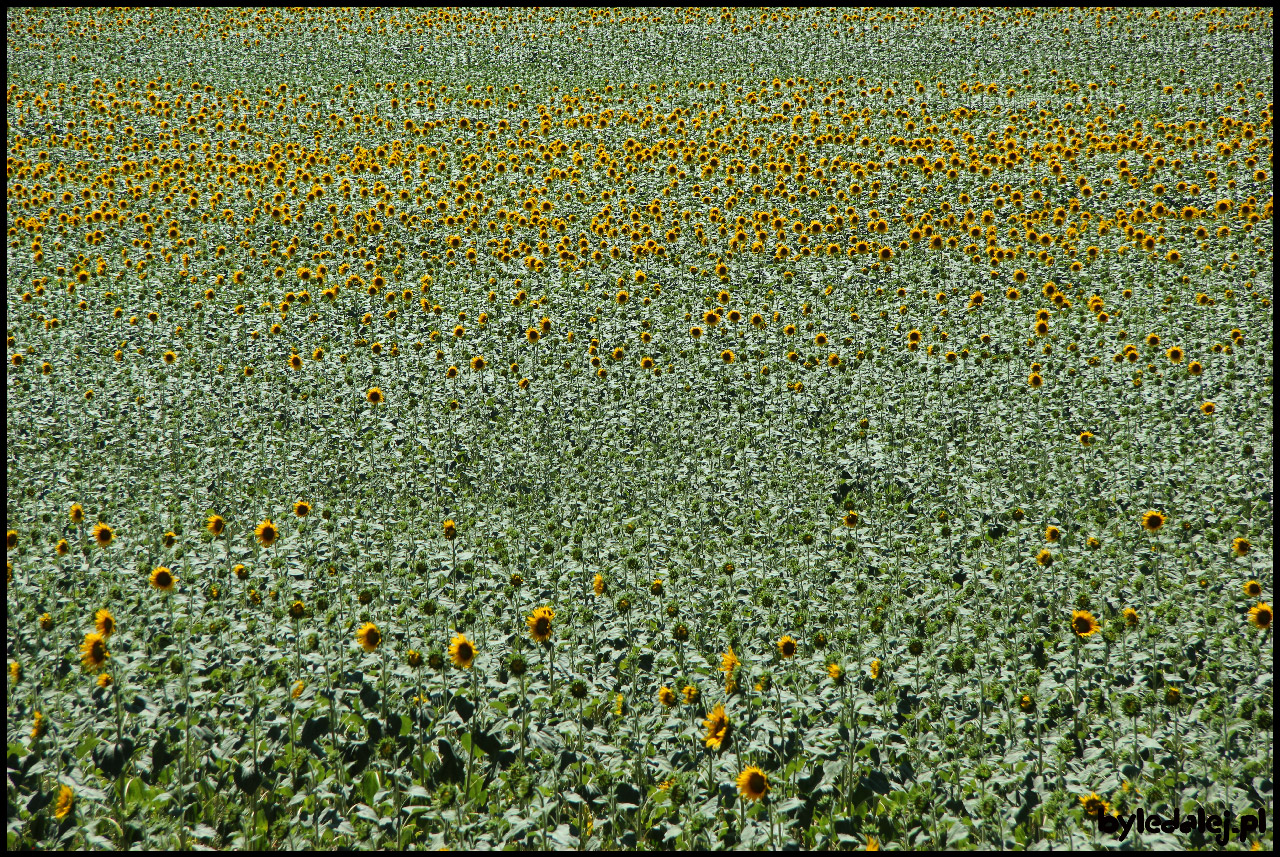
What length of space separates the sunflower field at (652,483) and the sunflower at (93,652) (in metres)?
0.17

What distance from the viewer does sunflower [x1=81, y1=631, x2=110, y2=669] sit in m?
4.01

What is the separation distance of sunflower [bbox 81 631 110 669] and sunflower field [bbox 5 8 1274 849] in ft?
0.57

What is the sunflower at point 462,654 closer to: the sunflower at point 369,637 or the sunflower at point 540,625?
the sunflower at point 540,625

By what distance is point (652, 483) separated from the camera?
7.00 m

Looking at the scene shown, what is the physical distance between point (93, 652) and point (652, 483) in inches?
164

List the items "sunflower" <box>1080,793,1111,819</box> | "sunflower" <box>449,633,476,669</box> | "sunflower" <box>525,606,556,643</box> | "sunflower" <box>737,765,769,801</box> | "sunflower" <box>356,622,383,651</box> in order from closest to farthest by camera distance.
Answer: "sunflower" <box>737,765,769,801</box>
"sunflower" <box>1080,793,1111,819</box>
"sunflower" <box>449,633,476,669</box>
"sunflower" <box>525,606,556,643</box>
"sunflower" <box>356,622,383,651</box>

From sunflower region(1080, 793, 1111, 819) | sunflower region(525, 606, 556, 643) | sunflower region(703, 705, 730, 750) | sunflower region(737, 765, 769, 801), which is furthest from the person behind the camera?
sunflower region(525, 606, 556, 643)

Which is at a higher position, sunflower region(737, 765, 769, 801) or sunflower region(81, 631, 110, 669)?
sunflower region(81, 631, 110, 669)

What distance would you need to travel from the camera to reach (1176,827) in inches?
138

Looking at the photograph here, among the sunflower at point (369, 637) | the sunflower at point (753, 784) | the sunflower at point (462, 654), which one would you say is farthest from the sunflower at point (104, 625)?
the sunflower at point (753, 784)

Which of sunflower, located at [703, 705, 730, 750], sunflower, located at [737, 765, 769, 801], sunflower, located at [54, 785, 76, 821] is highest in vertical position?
sunflower, located at [703, 705, 730, 750]

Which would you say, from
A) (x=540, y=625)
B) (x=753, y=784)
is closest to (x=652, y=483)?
(x=540, y=625)

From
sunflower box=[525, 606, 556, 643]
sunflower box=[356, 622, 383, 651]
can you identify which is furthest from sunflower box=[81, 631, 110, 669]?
sunflower box=[525, 606, 556, 643]

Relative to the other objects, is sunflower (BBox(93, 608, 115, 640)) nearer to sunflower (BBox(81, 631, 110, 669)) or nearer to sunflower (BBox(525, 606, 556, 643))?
sunflower (BBox(81, 631, 110, 669))
